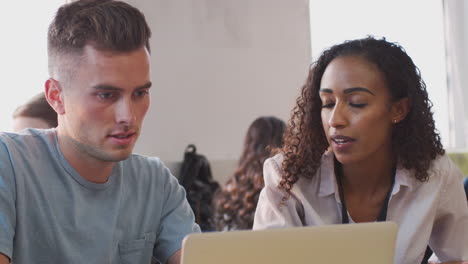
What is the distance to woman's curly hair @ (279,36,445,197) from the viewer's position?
1996mm

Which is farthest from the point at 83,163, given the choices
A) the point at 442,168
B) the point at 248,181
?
the point at 248,181

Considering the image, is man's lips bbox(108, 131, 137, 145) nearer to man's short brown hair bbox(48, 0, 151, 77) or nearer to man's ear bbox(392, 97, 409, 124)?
man's short brown hair bbox(48, 0, 151, 77)

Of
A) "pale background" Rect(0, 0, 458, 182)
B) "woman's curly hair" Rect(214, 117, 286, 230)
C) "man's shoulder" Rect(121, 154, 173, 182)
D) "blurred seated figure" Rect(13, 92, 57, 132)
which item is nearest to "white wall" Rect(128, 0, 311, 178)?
"pale background" Rect(0, 0, 458, 182)

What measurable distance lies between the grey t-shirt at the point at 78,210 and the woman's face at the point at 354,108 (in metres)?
0.49

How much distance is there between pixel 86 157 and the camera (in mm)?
1568

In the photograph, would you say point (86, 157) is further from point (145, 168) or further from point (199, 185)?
point (199, 185)

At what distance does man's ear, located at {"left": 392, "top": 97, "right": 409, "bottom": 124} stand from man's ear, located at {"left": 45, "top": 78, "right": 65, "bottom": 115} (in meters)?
0.98

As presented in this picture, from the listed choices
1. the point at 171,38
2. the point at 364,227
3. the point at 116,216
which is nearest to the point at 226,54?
the point at 171,38

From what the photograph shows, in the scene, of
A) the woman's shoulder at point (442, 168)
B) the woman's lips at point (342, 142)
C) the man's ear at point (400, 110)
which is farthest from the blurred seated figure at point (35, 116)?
the woman's shoulder at point (442, 168)

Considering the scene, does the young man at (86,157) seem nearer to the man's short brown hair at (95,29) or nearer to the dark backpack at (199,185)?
the man's short brown hair at (95,29)

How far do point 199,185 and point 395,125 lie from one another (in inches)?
100

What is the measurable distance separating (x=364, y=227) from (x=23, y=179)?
30.2 inches

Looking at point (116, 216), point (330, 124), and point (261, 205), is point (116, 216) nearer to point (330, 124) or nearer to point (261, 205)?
point (261, 205)

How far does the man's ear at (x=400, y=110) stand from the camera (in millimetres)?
2031
